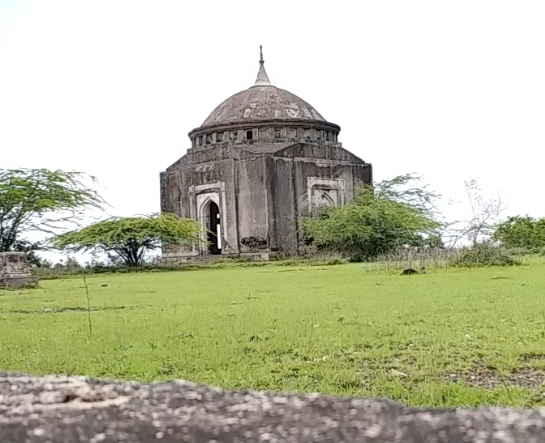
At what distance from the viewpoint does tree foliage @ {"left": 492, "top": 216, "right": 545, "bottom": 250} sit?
33.5 meters

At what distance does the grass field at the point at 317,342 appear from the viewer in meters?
4.50

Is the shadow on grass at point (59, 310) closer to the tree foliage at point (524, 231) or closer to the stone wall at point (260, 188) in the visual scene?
the stone wall at point (260, 188)

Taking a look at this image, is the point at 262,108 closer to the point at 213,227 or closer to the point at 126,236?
the point at 213,227

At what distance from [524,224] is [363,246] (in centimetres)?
957

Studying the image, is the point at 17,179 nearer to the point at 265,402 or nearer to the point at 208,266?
the point at 208,266

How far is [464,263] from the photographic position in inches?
727

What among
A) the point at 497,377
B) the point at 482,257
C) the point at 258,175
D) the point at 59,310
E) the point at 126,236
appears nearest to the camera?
the point at 497,377

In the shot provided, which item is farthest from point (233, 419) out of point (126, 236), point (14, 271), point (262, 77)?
point (262, 77)

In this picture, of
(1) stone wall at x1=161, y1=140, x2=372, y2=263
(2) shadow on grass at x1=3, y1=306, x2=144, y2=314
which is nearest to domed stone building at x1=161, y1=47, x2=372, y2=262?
(1) stone wall at x1=161, y1=140, x2=372, y2=263

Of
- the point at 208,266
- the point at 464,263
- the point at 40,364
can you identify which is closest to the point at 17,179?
the point at 208,266

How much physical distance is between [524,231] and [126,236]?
17.5 m

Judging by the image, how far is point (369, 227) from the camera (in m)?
29.7

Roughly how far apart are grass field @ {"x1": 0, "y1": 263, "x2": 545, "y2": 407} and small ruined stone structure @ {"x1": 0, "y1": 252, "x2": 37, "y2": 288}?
5757 millimetres

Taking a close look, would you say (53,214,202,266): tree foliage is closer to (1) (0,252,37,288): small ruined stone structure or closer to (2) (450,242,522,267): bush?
(1) (0,252,37,288): small ruined stone structure
